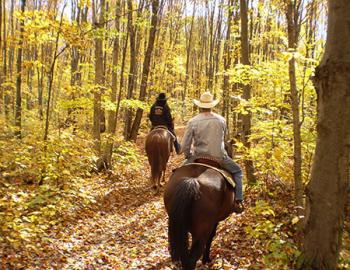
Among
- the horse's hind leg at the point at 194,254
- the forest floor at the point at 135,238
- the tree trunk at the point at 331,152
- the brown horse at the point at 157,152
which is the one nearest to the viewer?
the tree trunk at the point at 331,152

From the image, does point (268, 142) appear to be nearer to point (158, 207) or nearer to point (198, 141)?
point (198, 141)

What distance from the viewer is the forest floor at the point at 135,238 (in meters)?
5.05

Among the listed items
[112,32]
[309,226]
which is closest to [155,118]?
[112,32]

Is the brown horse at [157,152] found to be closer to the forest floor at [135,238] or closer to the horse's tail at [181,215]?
the forest floor at [135,238]

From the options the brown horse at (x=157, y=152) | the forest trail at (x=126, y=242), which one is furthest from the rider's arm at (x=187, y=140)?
the brown horse at (x=157, y=152)

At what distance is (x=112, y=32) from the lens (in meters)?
9.10

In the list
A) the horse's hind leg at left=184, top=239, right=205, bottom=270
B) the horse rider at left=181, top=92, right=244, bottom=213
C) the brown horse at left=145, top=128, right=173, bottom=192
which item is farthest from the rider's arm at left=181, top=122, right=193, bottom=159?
the brown horse at left=145, top=128, right=173, bottom=192

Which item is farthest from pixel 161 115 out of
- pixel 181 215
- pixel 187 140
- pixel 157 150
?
pixel 181 215

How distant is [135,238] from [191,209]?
290 cm

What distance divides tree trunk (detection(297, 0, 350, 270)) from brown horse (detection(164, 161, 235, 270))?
1.60 m

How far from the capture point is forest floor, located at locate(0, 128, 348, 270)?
5.05 meters

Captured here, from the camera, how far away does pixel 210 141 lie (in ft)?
18.0

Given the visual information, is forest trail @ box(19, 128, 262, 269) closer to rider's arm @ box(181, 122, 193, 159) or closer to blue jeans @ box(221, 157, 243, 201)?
blue jeans @ box(221, 157, 243, 201)

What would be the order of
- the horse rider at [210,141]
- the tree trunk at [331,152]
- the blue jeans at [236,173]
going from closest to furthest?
1. the tree trunk at [331,152]
2. the horse rider at [210,141]
3. the blue jeans at [236,173]
